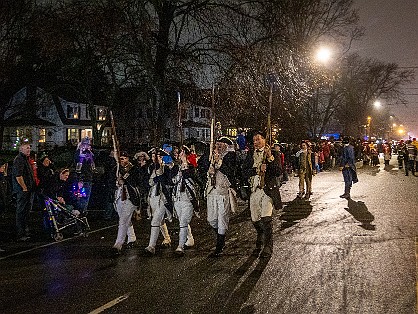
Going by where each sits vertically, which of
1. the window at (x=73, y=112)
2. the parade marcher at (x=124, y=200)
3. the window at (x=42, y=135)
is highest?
the window at (x=73, y=112)

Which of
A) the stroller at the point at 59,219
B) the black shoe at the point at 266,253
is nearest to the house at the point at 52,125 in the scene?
the stroller at the point at 59,219

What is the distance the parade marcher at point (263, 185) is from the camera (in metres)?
8.73

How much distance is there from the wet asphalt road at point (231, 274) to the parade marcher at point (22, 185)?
0.85m

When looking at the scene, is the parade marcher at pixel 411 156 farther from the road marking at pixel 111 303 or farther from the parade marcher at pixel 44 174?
the road marking at pixel 111 303

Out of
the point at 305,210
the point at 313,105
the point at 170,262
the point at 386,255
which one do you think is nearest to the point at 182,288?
the point at 170,262

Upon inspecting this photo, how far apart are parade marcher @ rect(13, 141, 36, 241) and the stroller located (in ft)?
1.45

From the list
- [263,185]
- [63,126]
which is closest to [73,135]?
[63,126]

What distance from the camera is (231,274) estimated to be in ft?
24.7

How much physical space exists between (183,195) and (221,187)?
681mm

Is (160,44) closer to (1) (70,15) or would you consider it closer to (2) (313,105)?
(1) (70,15)

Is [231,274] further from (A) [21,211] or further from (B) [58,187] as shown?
(A) [21,211]

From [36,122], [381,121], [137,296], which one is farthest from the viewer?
[381,121]

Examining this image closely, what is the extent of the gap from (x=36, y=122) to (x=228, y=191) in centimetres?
4815

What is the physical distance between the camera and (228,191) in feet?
28.7
